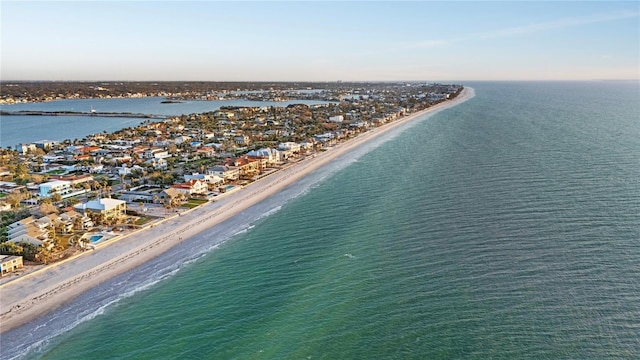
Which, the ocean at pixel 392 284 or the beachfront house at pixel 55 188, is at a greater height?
the beachfront house at pixel 55 188

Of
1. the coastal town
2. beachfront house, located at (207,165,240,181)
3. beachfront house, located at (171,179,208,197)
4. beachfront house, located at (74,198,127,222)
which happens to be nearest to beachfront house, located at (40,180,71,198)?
the coastal town

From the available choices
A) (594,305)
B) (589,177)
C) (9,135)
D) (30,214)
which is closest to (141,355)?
(594,305)

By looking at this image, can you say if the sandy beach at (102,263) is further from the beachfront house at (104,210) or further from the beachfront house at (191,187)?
the beachfront house at (104,210)

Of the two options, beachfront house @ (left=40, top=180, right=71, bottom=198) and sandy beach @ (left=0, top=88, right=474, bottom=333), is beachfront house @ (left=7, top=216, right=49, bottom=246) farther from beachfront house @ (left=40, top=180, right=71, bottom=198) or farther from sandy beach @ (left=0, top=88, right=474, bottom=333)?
beachfront house @ (left=40, top=180, right=71, bottom=198)

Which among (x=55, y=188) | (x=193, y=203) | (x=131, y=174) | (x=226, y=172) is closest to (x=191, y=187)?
(x=193, y=203)

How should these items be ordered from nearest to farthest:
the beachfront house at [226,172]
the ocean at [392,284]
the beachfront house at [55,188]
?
the ocean at [392,284]
the beachfront house at [55,188]
the beachfront house at [226,172]

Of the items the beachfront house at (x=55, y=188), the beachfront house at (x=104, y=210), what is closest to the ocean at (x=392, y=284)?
the beachfront house at (x=104, y=210)

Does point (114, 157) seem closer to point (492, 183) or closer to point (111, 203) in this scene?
point (111, 203)

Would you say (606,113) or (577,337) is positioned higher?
(606,113)

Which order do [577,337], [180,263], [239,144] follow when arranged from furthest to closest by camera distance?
[239,144] < [180,263] < [577,337]
